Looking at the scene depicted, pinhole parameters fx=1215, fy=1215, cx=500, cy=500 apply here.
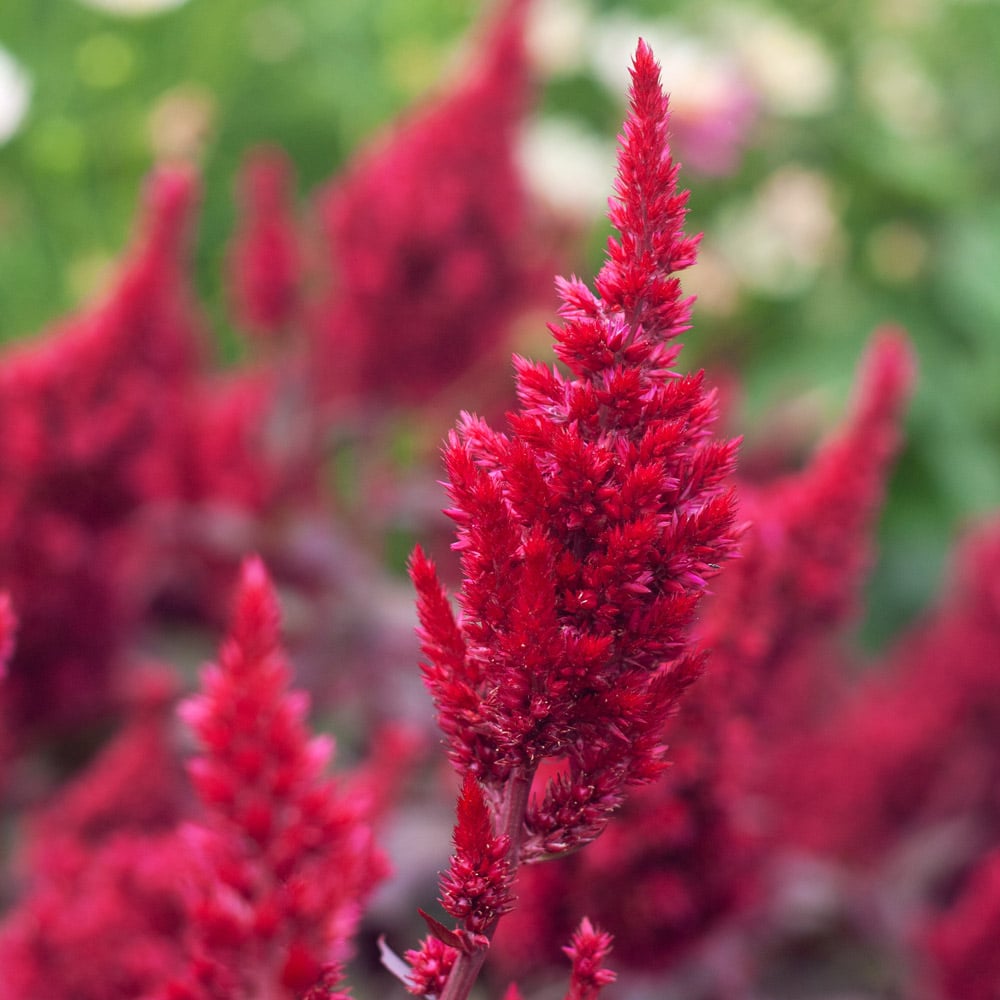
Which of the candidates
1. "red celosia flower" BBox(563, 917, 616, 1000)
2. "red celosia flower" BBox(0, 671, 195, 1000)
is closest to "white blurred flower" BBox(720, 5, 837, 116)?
"red celosia flower" BBox(0, 671, 195, 1000)

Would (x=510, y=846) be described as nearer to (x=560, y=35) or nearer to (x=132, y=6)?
(x=132, y=6)

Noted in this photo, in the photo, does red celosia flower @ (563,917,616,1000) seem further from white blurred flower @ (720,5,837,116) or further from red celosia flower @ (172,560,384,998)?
white blurred flower @ (720,5,837,116)

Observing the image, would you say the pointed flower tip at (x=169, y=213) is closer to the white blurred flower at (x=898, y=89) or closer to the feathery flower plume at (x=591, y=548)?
the feathery flower plume at (x=591, y=548)

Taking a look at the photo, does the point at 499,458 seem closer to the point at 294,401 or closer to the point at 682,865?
the point at 682,865

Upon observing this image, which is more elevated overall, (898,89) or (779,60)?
(898,89)

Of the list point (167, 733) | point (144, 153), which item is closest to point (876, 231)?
point (144, 153)

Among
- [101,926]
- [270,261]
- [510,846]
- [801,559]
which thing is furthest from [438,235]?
[510,846]
